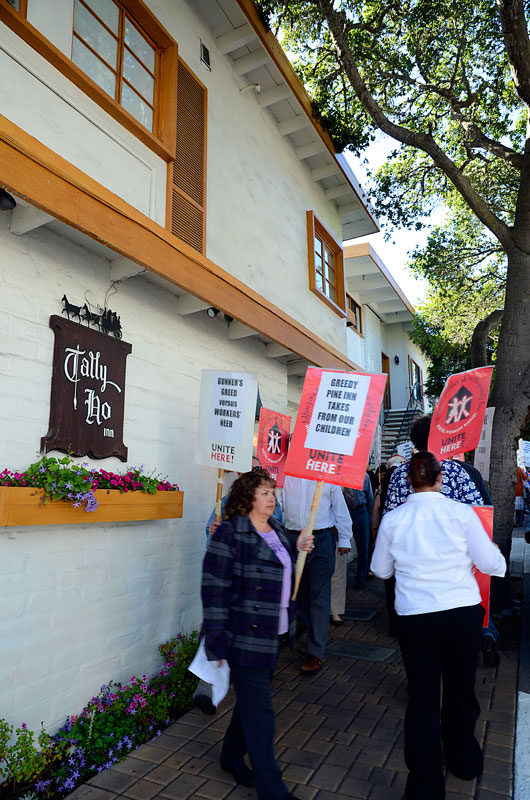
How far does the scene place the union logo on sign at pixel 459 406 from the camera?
17.2 ft

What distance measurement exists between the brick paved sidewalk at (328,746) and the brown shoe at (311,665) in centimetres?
6

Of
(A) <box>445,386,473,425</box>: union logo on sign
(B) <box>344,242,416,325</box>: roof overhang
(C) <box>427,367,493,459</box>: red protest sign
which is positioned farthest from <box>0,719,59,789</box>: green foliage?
(B) <box>344,242,416,325</box>: roof overhang

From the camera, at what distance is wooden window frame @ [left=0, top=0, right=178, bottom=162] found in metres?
3.83

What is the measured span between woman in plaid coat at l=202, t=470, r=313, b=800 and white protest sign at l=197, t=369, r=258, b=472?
4.29 feet

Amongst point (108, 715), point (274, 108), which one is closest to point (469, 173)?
point (274, 108)

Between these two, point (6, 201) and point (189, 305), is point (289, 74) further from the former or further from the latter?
point (6, 201)

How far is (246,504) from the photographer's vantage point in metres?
3.31

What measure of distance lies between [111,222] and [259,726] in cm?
339

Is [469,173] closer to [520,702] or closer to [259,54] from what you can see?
[259,54]

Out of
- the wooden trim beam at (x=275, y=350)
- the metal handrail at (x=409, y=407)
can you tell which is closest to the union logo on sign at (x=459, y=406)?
the wooden trim beam at (x=275, y=350)

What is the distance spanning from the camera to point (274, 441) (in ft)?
19.9

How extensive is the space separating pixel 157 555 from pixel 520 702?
3091 millimetres

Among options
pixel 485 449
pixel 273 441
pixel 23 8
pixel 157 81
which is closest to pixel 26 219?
pixel 23 8

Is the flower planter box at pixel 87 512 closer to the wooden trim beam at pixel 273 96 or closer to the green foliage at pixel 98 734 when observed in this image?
the green foliage at pixel 98 734
